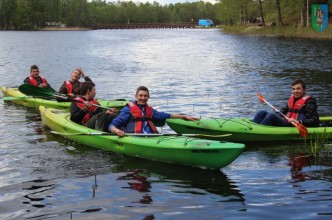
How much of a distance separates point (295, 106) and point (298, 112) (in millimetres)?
127

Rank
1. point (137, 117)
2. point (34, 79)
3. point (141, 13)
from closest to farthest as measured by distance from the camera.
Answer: point (137, 117), point (34, 79), point (141, 13)

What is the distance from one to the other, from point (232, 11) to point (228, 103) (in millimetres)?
73837

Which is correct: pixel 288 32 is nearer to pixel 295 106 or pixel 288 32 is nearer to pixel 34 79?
pixel 34 79

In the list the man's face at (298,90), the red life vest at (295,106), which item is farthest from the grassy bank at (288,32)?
the man's face at (298,90)

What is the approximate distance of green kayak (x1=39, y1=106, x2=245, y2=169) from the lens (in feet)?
22.6

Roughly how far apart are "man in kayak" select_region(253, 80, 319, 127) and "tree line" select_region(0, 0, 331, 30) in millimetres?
42893

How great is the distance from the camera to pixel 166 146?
747 cm

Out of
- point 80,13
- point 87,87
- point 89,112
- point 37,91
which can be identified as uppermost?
point 80,13

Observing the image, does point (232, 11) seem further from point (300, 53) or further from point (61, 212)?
point (61, 212)

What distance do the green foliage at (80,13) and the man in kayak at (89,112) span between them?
11045cm

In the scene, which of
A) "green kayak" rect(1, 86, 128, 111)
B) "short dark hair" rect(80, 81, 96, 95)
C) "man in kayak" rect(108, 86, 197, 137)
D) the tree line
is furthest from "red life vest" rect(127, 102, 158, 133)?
the tree line

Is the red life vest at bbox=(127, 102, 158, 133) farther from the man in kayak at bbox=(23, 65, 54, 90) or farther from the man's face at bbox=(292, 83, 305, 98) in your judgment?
the man in kayak at bbox=(23, 65, 54, 90)

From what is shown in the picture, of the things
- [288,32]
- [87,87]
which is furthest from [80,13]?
[87,87]

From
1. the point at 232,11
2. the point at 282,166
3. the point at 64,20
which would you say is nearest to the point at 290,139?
the point at 282,166
